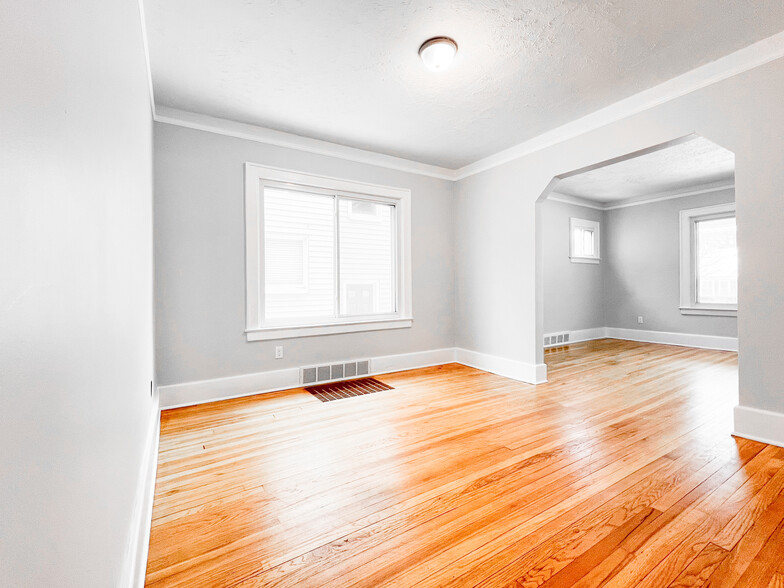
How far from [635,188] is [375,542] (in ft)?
21.7

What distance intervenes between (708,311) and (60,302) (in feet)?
24.9

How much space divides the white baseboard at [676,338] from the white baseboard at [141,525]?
733 centimetres

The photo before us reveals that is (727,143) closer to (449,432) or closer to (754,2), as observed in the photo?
(754,2)

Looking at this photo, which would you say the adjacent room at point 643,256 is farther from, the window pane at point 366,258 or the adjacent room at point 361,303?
the window pane at point 366,258

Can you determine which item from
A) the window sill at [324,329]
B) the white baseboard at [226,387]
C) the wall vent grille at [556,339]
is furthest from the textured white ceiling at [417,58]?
the wall vent grille at [556,339]

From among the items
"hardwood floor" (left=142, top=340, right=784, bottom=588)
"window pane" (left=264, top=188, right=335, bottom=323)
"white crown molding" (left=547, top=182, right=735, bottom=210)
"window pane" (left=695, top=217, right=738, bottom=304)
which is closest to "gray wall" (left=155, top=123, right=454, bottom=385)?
"window pane" (left=264, top=188, right=335, bottom=323)

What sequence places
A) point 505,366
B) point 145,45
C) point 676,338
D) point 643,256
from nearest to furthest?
1. point 145,45
2. point 505,366
3. point 676,338
4. point 643,256

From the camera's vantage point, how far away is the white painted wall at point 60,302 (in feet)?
1.29

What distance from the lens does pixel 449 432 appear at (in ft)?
8.38

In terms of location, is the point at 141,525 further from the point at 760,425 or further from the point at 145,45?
the point at 760,425

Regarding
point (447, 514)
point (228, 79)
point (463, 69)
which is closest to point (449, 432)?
point (447, 514)

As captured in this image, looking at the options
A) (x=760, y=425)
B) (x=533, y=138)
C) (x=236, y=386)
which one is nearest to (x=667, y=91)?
(x=533, y=138)

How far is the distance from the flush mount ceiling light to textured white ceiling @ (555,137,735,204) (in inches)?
104

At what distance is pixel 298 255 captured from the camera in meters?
3.76
